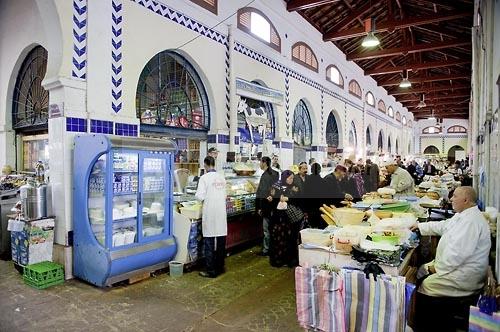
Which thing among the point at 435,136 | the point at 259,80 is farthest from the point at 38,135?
the point at 435,136

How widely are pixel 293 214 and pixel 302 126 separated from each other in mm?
6398

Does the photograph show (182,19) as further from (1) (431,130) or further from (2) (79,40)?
(1) (431,130)

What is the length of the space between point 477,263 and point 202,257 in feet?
12.7

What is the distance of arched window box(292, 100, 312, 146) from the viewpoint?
1130cm

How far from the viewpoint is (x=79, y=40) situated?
4.95 metres

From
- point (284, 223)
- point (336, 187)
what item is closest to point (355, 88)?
point (336, 187)

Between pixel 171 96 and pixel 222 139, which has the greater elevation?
pixel 171 96

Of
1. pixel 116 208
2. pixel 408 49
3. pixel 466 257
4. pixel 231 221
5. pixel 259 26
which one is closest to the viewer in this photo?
pixel 466 257

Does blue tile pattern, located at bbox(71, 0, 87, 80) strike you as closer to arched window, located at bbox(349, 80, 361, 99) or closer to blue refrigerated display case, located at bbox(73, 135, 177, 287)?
blue refrigerated display case, located at bbox(73, 135, 177, 287)

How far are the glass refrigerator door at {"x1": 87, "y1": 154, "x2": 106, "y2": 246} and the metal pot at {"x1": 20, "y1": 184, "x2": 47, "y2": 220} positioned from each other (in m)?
0.80

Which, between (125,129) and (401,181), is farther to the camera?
(401,181)

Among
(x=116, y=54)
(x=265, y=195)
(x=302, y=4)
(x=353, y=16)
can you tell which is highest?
(x=353, y=16)

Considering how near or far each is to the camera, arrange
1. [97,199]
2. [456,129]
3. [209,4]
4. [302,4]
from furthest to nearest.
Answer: [456,129] < [302,4] < [209,4] < [97,199]

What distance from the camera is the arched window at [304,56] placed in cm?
1097
